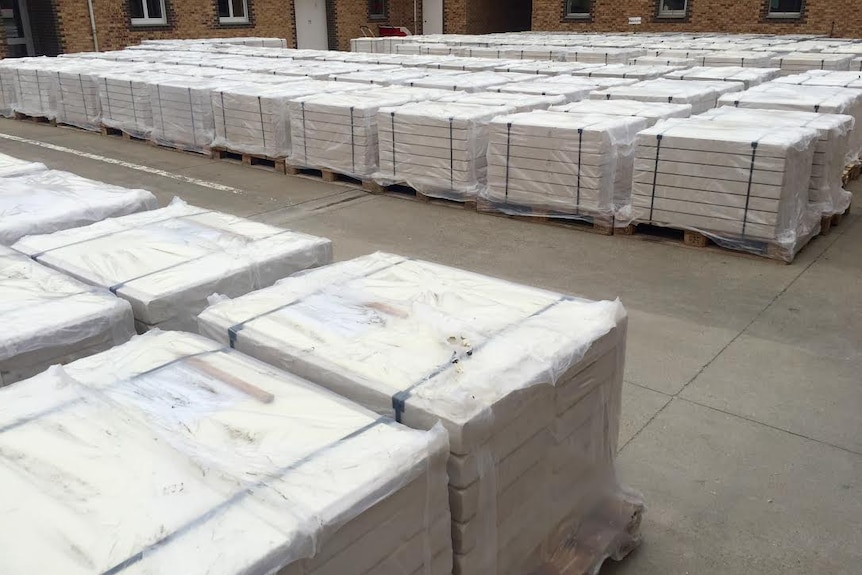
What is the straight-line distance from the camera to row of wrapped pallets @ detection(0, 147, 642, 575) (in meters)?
1.99

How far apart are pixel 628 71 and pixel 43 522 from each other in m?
12.4

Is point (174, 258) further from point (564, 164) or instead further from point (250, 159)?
point (250, 159)

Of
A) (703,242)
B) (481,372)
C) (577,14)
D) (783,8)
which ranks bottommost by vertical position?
(703,242)

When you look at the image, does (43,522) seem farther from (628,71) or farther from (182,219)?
(628,71)

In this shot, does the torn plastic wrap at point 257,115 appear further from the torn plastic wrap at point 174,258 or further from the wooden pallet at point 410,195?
the torn plastic wrap at point 174,258

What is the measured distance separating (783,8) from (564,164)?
59.1ft

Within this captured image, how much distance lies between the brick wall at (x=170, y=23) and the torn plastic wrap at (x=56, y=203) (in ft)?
57.6

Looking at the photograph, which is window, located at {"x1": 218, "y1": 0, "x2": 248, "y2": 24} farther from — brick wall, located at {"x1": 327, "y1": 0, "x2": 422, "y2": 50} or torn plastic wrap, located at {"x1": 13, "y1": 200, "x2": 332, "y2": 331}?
torn plastic wrap, located at {"x1": 13, "y1": 200, "x2": 332, "y2": 331}

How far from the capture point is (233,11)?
2534 centimetres

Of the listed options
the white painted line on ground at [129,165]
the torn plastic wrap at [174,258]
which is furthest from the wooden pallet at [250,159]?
the torn plastic wrap at [174,258]

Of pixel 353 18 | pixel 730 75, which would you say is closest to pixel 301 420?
pixel 730 75

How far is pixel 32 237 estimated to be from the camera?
4422 mm

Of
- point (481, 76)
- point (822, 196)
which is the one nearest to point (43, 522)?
point (822, 196)

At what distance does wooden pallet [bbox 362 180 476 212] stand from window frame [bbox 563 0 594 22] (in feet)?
60.1
